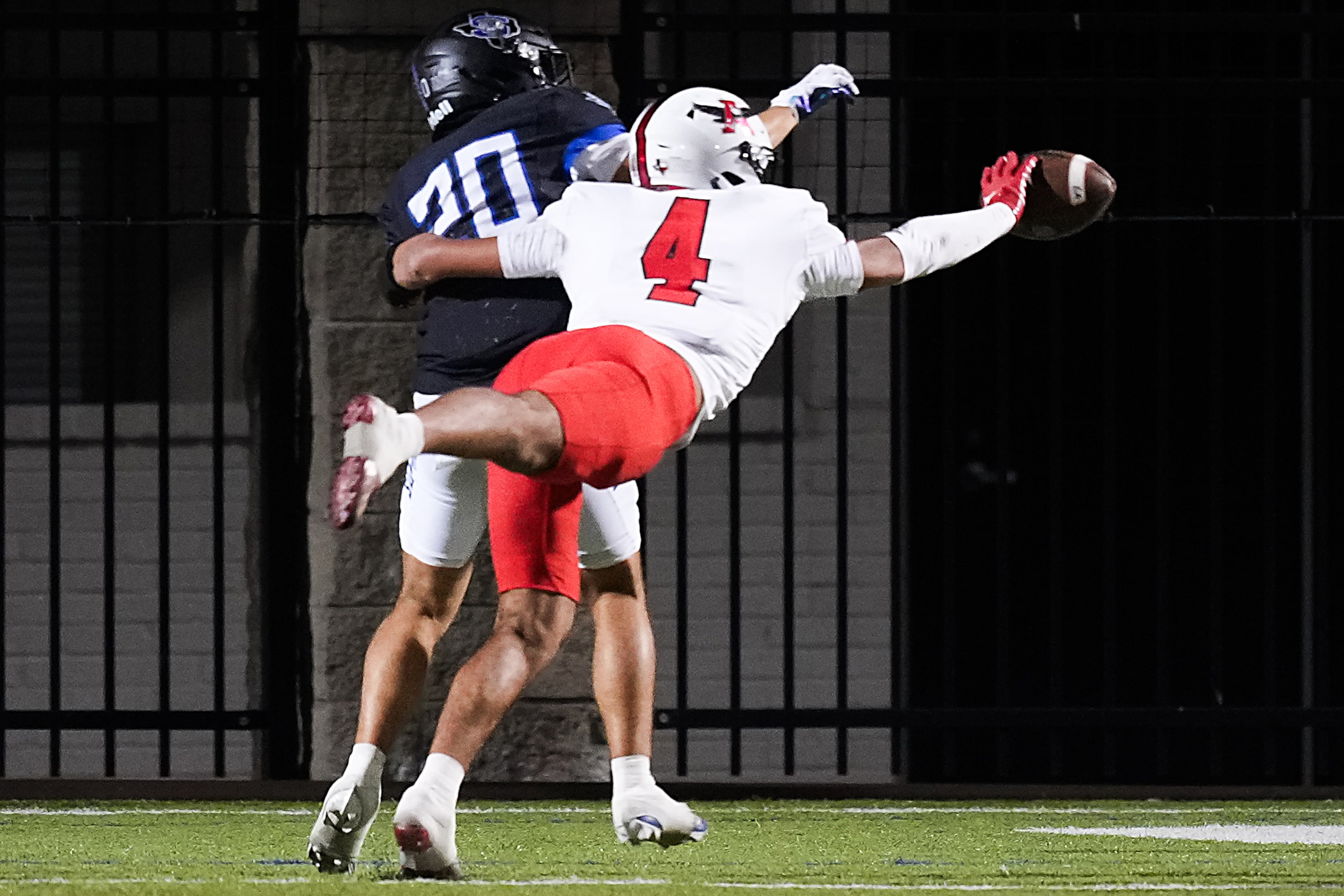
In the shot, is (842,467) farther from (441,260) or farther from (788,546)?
(441,260)

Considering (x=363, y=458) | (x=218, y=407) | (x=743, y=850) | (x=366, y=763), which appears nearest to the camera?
(x=363, y=458)

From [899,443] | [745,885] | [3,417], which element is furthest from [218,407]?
[745,885]

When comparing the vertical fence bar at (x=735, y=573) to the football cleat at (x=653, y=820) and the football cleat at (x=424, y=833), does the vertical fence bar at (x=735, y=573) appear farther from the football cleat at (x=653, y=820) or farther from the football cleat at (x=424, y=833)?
the football cleat at (x=424, y=833)

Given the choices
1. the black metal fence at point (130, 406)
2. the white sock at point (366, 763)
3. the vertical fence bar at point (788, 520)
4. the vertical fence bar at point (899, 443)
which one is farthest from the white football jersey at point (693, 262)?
the black metal fence at point (130, 406)

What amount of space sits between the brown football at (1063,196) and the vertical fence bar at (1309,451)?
2250mm

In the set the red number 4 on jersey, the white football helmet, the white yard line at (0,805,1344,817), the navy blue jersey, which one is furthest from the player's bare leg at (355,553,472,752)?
the white yard line at (0,805,1344,817)

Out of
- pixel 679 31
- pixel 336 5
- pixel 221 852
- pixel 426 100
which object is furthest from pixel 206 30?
pixel 221 852

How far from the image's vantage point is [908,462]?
845 centimetres

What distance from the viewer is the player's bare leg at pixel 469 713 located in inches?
168

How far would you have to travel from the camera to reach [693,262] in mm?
4430

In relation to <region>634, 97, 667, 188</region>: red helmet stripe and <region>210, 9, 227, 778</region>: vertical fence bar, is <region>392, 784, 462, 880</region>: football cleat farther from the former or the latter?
<region>210, 9, 227, 778</region>: vertical fence bar

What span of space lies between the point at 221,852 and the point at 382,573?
5.70 feet

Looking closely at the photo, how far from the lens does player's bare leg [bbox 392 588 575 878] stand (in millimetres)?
4270

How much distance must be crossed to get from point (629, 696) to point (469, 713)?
438mm
